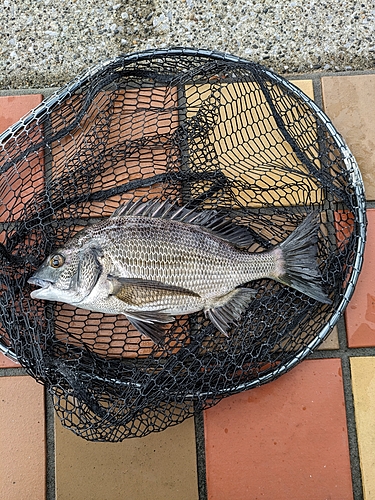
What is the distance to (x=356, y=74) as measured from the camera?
1939 millimetres

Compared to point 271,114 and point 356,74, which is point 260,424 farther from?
point 356,74

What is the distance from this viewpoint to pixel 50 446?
5.93 ft

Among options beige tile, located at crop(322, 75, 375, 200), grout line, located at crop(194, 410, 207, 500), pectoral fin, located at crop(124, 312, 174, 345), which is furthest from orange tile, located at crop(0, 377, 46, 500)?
beige tile, located at crop(322, 75, 375, 200)

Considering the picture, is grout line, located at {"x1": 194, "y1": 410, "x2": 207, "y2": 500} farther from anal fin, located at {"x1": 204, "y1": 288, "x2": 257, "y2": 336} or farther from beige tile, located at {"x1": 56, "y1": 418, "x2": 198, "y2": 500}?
anal fin, located at {"x1": 204, "y1": 288, "x2": 257, "y2": 336}

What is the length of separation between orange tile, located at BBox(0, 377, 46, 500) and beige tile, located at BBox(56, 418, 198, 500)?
8 centimetres

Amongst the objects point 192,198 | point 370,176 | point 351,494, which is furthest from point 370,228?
point 351,494

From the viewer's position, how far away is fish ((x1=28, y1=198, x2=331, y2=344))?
162 cm

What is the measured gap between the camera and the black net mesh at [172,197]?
1684 mm

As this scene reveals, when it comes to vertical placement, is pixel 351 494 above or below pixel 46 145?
below

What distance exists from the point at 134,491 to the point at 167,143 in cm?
136

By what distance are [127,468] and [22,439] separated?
426 millimetres

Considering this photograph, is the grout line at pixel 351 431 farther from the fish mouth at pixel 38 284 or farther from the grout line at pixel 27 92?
the grout line at pixel 27 92

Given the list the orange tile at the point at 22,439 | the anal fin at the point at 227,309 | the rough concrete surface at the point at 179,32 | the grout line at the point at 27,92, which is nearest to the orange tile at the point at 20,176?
the grout line at the point at 27,92

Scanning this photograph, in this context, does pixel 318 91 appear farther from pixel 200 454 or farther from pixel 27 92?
pixel 200 454
